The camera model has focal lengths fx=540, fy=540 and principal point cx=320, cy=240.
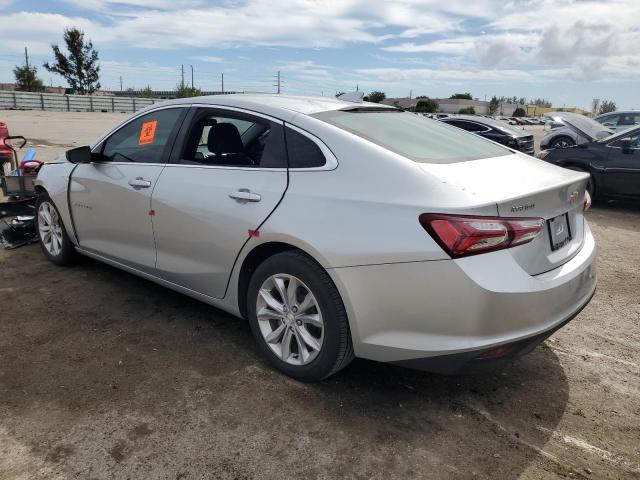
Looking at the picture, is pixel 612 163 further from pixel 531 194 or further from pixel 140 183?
pixel 140 183

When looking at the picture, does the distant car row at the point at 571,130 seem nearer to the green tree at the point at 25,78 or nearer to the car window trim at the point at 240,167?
the car window trim at the point at 240,167

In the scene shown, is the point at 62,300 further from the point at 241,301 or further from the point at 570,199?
the point at 570,199

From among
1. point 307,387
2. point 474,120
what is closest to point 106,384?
point 307,387

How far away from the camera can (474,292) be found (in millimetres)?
2406

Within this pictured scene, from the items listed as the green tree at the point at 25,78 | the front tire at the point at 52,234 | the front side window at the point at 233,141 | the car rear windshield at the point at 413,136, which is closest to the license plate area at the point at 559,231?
the car rear windshield at the point at 413,136

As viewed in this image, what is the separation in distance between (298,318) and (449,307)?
0.90 metres

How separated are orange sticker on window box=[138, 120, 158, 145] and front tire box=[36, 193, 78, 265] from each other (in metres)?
1.35

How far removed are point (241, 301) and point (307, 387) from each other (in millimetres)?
682

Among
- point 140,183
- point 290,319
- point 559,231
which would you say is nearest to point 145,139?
point 140,183

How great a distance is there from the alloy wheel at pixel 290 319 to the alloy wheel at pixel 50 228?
273cm

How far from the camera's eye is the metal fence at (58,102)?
155ft

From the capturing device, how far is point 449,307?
246 cm

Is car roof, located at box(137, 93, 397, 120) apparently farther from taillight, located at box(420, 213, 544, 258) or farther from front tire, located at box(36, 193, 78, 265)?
front tire, located at box(36, 193, 78, 265)

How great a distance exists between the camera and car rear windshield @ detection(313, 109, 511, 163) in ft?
9.71
